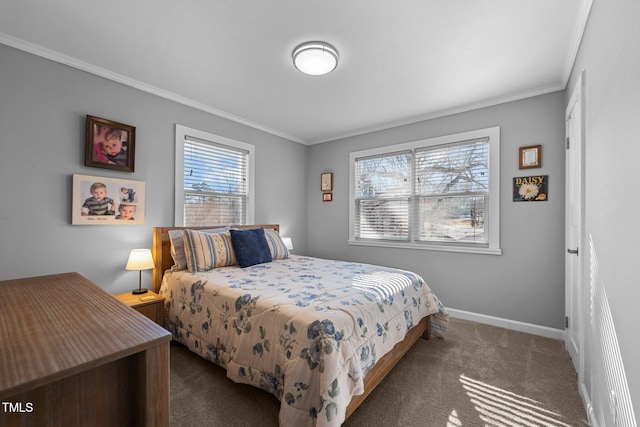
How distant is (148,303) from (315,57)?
2.48 meters

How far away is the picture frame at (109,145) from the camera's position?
2410mm

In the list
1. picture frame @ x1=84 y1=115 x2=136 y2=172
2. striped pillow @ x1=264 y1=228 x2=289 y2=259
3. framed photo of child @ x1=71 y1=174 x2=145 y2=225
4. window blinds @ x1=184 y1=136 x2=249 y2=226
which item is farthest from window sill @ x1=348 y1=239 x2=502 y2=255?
picture frame @ x1=84 y1=115 x2=136 y2=172

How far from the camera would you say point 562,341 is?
2662mm

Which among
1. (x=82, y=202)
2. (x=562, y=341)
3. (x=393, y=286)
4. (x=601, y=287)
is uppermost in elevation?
(x=82, y=202)

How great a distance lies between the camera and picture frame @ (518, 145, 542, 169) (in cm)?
279

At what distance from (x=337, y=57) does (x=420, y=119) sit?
69.6 inches

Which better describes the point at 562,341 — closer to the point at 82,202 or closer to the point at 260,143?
the point at 260,143

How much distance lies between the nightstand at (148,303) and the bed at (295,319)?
79 millimetres

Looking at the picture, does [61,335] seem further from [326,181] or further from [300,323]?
[326,181]

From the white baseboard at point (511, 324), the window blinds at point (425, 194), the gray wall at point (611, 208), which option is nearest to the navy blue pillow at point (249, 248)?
the window blinds at point (425, 194)

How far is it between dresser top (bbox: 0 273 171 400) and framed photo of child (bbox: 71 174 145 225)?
1.43m

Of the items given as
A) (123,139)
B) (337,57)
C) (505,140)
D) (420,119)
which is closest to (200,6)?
(337,57)

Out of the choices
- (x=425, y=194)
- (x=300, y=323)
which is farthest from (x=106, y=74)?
(x=425, y=194)

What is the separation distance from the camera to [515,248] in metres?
2.96
